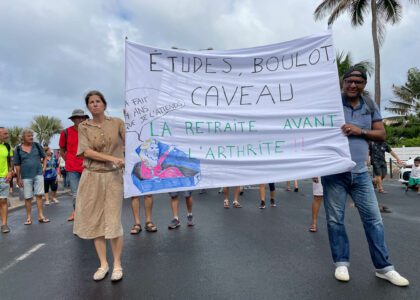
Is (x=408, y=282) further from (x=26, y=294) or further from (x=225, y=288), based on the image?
(x=26, y=294)

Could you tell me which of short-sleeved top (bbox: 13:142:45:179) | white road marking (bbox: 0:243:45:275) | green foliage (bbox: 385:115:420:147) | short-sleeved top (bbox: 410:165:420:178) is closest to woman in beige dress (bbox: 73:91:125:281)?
white road marking (bbox: 0:243:45:275)

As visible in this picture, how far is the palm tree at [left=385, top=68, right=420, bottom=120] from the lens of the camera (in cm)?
3269

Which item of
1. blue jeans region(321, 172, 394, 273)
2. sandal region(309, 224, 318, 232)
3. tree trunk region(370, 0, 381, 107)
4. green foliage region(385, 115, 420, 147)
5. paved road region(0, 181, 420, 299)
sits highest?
tree trunk region(370, 0, 381, 107)

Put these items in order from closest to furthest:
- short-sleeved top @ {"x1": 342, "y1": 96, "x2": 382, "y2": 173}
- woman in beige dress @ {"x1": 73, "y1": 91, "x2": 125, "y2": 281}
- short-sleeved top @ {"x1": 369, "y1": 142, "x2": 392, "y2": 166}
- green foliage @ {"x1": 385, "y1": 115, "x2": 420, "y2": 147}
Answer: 1. short-sleeved top @ {"x1": 342, "y1": 96, "x2": 382, "y2": 173}
2. woman in beige dress @ {"x1": 73, "y1": 91, "x2": 125, "y2": 281}
3. short-sleeved top @ {"x1": 369, "y1": 142, "x2": 392, "y2": 166}
4. green foliage @ {"x1": 385, "y1": 115, "x2": 420, "y2": 147}

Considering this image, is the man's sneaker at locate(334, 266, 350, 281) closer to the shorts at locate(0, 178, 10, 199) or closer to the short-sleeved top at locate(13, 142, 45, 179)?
the shorts at locate(0, 178, 10, 199)

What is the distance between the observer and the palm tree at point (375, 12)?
1930cm

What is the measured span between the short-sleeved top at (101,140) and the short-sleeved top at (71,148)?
2855 millimetres

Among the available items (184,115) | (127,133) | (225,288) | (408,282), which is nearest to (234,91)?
(184,115)

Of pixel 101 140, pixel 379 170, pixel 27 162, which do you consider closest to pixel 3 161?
pixel 27 162

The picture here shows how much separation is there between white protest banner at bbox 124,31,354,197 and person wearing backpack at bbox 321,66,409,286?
0.16 metres

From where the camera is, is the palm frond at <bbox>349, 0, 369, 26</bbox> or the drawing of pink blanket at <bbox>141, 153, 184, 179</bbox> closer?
the drawing of pink blanket at <bbox>141, 153, 184, 179</bbox>

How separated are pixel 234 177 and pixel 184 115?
82 cm

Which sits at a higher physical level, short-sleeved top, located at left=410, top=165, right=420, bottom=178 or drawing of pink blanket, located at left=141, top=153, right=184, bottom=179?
drawing of pink blanket, located at left=141, top=153, right=184, bottom=179

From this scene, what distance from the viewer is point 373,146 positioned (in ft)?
30.2
